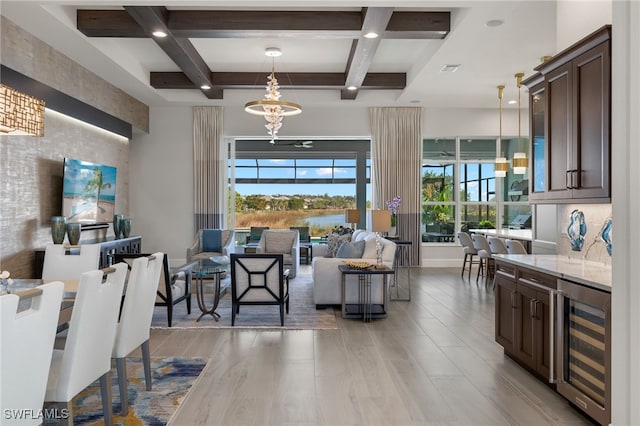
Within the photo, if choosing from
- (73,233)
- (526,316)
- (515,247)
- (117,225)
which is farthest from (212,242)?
(526,316)

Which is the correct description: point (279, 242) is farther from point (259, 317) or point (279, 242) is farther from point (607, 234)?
point (607, 234)

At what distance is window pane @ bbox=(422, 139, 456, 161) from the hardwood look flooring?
5.28m

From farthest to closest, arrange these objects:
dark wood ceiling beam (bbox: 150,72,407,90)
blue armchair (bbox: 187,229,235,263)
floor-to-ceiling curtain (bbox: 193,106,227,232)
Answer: floor-to-ceiling curtain (bbox: 193,106,227,232) < blue armchair (bbox: 187,229,235,263) < dark wood ceiling beam (bbox: 150,72,407,90)

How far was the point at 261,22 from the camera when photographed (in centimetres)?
532

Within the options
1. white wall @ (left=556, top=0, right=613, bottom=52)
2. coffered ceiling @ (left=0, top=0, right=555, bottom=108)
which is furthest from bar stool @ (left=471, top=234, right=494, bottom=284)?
white wall @ (left=556, top=0, right=613, bottom=52)

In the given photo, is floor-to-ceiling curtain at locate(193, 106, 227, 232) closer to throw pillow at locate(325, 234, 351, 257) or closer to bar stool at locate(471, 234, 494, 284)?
throw pillow at locate(325, 234, 351, 257)

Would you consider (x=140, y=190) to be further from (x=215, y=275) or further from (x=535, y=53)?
(x=535, y=53)

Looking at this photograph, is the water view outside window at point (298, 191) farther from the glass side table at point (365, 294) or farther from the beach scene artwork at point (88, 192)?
the glass side table at point (365, 294)

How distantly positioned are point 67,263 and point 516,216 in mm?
8809

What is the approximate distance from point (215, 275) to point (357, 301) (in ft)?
5.68

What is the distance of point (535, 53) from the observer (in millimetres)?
6008

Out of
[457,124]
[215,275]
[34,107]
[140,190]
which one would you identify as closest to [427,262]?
[457,124]

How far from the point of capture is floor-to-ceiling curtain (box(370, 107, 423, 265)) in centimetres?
943

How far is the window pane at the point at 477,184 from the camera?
389 inches
